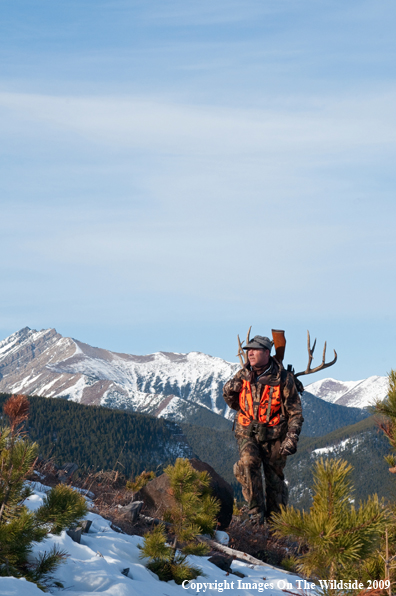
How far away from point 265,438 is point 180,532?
4076 mm

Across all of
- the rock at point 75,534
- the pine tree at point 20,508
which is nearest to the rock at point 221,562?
the rock at point 75,534

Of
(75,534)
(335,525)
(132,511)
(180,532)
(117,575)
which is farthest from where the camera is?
(132,511)

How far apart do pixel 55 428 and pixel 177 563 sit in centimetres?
14706

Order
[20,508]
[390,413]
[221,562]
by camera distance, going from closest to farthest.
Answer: [390,413], [20,508], [221,562]

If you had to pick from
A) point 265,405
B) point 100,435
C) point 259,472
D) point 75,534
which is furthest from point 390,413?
point 100,435

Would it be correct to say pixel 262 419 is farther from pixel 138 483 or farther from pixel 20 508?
pixel 20 508

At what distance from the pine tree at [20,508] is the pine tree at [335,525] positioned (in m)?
→ 2.00

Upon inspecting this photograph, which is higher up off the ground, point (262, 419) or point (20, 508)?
point (262, 419)

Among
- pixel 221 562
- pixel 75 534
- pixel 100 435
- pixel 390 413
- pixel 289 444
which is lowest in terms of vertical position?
pixel 100 435

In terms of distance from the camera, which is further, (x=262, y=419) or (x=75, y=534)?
(x=262, y=419)

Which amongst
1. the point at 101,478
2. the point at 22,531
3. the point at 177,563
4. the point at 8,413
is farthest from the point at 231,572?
the point at 101,478

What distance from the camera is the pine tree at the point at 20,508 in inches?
158

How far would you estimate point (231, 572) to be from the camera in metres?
6.80

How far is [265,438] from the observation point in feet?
32.0
